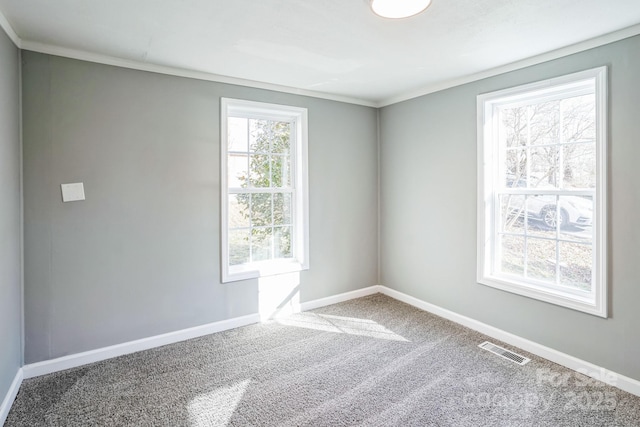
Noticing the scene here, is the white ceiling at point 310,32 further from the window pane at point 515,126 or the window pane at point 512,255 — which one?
the window pane at point 512,255

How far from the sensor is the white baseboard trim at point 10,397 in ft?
6.66

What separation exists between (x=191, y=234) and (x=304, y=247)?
1.24 meters

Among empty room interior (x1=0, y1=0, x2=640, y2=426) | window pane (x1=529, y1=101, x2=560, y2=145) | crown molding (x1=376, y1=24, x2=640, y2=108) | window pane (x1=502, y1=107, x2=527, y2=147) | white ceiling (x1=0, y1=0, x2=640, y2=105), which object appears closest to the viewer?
white ceiling (x1=0, y1=0, x2=640, y2=105)

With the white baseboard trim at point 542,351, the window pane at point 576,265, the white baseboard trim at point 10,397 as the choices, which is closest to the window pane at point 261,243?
the white baseboard trim at point 542,351

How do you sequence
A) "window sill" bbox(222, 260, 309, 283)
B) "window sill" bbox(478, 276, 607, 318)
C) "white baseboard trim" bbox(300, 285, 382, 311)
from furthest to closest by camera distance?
1. "white baseboard trim" bbox(300, 285, 382, 311)
2. "window sill" bbox(222, 260, 309, 283)
3. "window sill" bbox(478, 276, 607, 318)

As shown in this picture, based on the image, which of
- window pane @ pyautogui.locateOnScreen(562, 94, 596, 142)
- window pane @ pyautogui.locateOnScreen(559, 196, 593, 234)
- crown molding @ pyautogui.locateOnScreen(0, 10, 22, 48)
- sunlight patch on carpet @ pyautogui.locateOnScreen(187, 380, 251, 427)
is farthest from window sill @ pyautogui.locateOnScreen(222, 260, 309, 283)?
window pane @ pyautogui.locateOnScreen(562, 94, 596, 142)

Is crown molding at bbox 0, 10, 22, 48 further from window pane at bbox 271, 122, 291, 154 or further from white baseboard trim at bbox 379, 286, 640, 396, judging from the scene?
white baseboard trim at bbox 379, 286, 640, 396

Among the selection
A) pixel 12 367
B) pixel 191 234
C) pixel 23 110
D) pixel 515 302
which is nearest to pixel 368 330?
pixel 515 302

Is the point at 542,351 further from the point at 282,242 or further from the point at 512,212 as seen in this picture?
the point at 282,242

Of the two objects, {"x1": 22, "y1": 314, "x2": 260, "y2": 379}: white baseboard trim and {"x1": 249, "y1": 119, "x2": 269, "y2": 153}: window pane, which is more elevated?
{"x1": 249, "y1": 119, "x2": 269, "y2": 153}: window pane

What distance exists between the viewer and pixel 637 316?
227cm

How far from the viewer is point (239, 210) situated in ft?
11.4

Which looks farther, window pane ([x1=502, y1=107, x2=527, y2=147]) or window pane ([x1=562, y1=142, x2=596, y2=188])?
window pane ([x1=502, y1=107, x2=527, y2=147])

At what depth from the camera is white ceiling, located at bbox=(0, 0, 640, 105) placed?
6.57 feet
